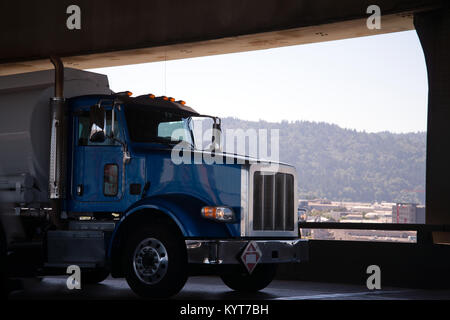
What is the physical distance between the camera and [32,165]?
11742 mm

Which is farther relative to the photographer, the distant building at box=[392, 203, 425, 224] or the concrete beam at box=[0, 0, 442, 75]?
the concrete beam at box=[0, 0, 442, 75]

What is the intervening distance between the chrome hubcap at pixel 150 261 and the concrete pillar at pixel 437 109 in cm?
595

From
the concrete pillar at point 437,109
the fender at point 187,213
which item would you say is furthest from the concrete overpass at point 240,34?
the fender at point 187,213

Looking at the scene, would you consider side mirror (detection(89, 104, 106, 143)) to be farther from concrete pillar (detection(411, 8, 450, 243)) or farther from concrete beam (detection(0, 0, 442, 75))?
concrete pillar (detection(411, 8, 450, 243))

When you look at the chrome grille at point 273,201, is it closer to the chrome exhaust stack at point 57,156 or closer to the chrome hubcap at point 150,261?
the chrome hubcap at point 150,261

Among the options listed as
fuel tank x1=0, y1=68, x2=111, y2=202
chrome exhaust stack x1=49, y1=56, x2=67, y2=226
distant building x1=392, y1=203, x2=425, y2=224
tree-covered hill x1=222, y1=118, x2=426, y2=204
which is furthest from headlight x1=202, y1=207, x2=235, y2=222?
tree-covered hill x1=222, y1=118, x2=426, y2=204

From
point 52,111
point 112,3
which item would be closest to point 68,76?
point 52,111

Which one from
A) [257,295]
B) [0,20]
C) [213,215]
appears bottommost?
[257,295]

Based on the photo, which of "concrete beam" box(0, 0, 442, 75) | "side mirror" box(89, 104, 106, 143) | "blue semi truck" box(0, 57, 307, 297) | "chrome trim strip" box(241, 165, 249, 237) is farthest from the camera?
"concrete beam" box(0, 0, 442, 75)

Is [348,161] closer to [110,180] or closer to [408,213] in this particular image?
[408,213]

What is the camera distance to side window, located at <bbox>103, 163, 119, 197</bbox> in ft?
37.5

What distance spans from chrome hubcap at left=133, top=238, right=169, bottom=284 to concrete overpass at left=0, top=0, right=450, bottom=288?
15.0 feet
